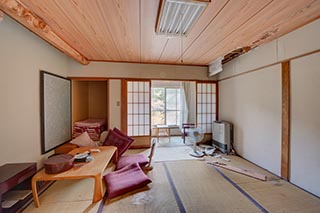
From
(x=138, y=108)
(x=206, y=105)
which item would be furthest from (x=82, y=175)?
(x=206, y=105)

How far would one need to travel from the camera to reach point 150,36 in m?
2.93

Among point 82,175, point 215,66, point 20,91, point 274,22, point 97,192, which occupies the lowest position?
point 97,192

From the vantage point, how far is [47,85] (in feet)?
10.8

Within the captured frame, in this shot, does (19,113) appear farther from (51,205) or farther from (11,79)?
(51,205)

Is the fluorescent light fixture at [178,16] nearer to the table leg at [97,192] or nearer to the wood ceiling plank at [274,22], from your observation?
the wood ceiling plank at [274,22]

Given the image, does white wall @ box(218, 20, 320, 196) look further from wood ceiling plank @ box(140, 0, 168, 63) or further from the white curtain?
the white curtain

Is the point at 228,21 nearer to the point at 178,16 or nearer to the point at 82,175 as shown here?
the point at 178,16

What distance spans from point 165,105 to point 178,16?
5.05m

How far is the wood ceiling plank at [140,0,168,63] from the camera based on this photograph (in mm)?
2035

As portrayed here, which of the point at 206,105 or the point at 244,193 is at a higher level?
the point at 206,105

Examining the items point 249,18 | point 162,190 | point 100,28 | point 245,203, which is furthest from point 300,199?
point 100,28

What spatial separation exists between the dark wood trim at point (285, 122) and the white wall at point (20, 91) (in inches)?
162

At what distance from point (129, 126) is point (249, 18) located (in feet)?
12.3

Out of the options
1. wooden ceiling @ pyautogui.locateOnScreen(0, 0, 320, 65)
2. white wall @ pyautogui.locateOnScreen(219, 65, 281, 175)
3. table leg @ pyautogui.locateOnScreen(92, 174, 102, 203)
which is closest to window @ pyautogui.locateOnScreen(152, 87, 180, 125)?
white wall @ pyautogui.locateOnScreen(219, 65, 281, 175)
